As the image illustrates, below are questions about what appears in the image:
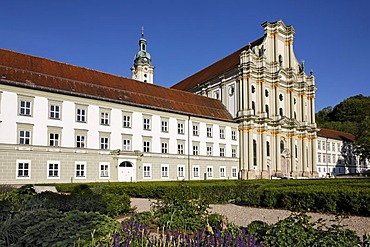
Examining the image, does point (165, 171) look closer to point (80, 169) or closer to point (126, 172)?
point (126, 172)

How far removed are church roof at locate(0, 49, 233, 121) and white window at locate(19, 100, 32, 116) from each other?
1291mm

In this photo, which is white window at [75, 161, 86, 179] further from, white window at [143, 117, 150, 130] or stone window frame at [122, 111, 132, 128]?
white window at [143, 117, 150, 130]

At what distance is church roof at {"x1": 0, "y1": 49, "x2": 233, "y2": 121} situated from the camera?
90.9 feet

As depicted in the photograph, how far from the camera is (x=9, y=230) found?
6.64 meters

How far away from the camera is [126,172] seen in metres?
32.1

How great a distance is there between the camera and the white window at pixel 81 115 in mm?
29547

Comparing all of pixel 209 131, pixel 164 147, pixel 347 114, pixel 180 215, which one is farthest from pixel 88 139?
pixel 347 114

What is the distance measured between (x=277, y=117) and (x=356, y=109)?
49980 mm

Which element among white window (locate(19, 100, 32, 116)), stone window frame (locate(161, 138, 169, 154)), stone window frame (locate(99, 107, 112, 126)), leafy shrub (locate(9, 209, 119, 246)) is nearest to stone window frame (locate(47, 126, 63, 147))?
white window (locate(19, 100, 32, 116))

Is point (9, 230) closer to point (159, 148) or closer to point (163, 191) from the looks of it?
point (163, 191)

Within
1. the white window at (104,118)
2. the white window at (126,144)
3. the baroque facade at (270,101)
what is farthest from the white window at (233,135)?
the white window at (104,118)

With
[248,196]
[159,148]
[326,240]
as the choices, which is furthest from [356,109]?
[326,240]

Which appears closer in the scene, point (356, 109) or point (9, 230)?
point (9, 230)

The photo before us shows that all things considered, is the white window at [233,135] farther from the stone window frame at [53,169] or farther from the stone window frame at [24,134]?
the stone window frame at [24,134]
